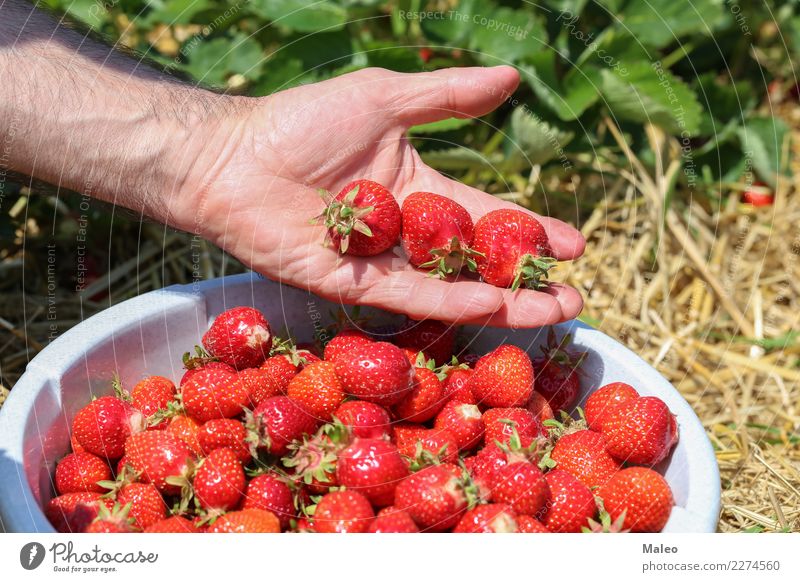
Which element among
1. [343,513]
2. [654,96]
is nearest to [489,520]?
[343,513]

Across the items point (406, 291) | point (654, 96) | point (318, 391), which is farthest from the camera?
point (654, 96)

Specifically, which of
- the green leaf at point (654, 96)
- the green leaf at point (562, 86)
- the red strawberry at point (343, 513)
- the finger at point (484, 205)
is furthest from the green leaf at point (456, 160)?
the red strawberry at point (343, 513)

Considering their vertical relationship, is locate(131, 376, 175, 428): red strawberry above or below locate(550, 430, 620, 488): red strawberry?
above

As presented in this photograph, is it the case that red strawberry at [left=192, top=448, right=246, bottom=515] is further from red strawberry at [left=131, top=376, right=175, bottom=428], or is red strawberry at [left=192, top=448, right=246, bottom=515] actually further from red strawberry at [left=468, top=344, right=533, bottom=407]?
red strawberry at [left=468, top=344, right=533, bottom=407]

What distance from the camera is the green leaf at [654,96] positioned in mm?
3325

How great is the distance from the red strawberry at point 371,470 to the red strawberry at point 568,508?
1.06ft

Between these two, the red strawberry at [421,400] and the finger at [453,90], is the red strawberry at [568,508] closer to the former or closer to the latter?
the red strawberry at [421,400]

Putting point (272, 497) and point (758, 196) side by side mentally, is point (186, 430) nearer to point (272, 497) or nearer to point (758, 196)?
point (272, 497)

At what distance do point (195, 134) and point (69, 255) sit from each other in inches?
52.2

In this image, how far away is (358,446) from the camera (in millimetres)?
1714

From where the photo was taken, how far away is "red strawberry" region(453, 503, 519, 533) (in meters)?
1.59

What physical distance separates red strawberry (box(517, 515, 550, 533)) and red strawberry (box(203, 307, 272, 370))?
798mm

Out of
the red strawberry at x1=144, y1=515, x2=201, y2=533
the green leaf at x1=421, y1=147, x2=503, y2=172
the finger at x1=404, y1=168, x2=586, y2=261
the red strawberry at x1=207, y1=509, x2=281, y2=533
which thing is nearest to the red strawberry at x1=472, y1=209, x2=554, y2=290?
the finger at x1=404, y1=168, x2=586, y2=261

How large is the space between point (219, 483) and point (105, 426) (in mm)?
358
